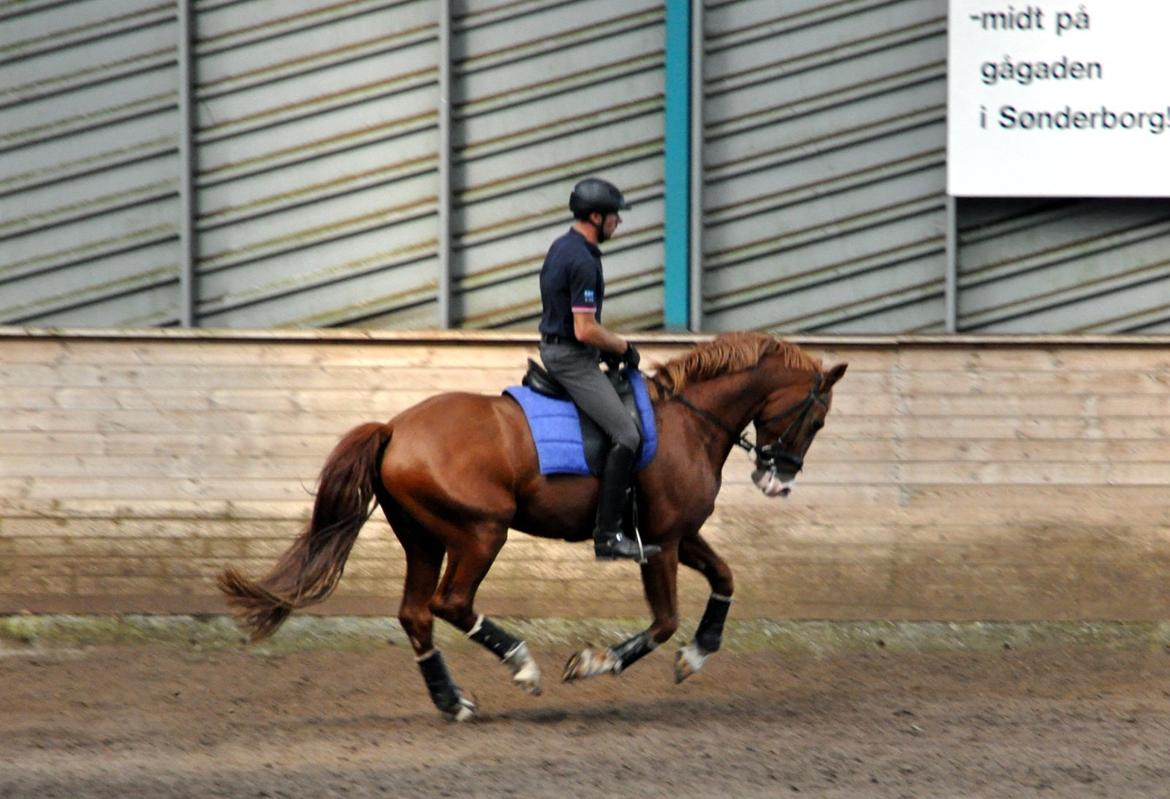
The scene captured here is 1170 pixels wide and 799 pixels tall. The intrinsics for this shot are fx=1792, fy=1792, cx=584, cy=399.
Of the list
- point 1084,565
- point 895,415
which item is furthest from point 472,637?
point 1084,565

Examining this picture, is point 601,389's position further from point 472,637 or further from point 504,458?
point 472,637

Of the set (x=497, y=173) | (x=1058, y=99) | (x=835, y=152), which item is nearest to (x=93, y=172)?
(x=497, y=173)

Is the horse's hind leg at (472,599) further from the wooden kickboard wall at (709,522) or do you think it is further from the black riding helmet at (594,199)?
the wooden kickboard wall at (709,522)

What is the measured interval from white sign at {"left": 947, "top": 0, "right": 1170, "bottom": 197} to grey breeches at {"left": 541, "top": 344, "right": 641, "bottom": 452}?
3.69 metres

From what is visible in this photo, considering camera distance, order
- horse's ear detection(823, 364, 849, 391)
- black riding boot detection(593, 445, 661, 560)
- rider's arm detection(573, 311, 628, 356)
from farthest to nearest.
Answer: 1. horse's ear detection(823, 364, 849, 391)
2. black riding boot detection(593, 445, 661, 560)
3. rider's arm detection(573, 311, 628, 356)

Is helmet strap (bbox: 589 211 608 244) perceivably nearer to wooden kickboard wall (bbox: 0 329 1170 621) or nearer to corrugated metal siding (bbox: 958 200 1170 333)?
wooden kickboard wall (bbox: 0 329 1170 621)

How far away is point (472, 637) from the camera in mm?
8773

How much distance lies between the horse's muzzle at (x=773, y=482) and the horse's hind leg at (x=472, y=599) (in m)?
1.44

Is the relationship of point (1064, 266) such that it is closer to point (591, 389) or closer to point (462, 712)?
point (591, 389)

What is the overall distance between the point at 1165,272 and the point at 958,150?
1.56 m

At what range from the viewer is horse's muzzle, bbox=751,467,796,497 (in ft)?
30.6

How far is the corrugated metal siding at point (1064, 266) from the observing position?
1155 cm

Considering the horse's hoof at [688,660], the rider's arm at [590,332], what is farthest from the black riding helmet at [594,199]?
the horse's hoof at [688,660]

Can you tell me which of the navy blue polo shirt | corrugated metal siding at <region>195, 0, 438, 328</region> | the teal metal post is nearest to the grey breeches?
the navy blue polo shirt
